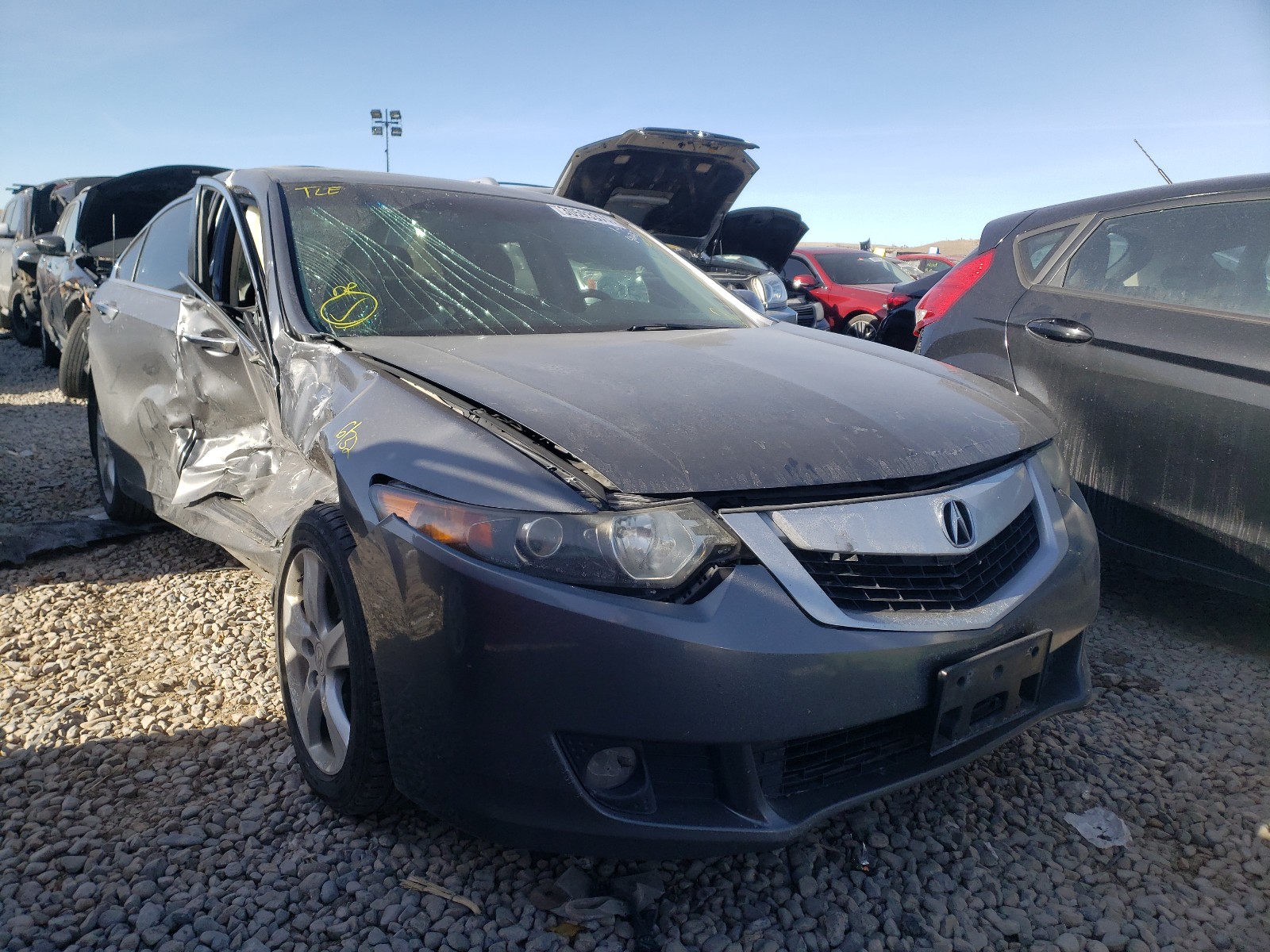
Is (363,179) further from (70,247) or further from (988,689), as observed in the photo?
(70,247)

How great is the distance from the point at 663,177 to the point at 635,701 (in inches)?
218

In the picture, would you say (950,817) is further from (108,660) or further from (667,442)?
(108,660)

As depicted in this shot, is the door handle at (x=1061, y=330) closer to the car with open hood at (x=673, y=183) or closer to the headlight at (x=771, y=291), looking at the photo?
the headlight at (x=771, y=291)

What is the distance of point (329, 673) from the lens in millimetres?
2086

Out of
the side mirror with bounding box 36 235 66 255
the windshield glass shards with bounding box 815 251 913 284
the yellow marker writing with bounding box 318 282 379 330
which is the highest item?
the side mirror with bounding box 36 235 66 255

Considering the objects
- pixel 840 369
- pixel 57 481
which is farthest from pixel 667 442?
pixel 57 481

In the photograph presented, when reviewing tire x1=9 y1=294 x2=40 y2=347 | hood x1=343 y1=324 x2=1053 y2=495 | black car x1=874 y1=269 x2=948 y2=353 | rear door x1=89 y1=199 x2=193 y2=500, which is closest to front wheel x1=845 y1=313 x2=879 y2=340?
black car x1=874 y1=269 x2=948 y2=353

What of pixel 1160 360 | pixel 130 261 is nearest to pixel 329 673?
pixel 1160 360

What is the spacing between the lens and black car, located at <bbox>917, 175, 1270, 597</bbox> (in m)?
2.92

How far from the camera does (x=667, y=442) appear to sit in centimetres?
179

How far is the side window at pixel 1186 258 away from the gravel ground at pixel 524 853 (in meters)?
1.26

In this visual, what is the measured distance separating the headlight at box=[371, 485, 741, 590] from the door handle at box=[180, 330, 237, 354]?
5.01 feet

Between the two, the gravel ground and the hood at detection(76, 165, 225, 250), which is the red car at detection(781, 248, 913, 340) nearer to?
the hood at detection(76, 165, 225, 250)

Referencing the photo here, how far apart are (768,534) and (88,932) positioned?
1529mm
